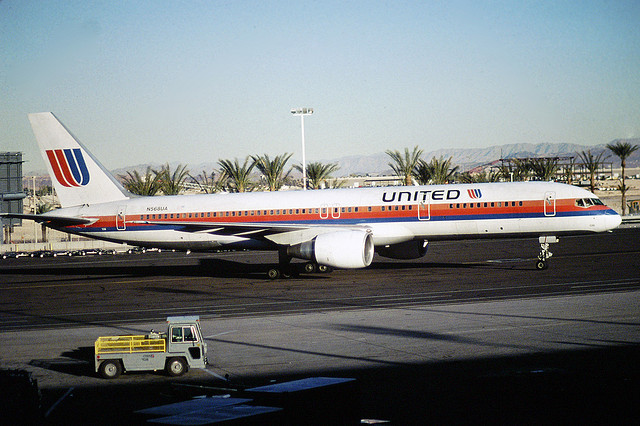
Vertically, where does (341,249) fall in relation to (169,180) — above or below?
below

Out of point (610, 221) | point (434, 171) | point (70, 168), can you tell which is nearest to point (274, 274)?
point (70, 168)

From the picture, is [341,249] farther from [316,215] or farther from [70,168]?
[70,168]

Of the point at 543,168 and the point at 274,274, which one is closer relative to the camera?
the point at 274,274

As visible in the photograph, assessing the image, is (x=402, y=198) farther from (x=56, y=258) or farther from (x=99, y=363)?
(x=56, y=258)

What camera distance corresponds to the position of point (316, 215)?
1612 inches

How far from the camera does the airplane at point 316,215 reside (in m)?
37.6

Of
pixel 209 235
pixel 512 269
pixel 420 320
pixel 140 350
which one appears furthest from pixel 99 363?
pixel 512 269

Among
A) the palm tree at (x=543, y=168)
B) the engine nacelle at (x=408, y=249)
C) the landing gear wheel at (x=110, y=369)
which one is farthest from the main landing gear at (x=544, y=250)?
the palm tree at (x=543, y=168)

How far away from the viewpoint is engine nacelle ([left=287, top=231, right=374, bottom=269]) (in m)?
36.3

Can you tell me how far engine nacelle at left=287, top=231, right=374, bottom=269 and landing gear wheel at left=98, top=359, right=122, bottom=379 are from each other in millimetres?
19919

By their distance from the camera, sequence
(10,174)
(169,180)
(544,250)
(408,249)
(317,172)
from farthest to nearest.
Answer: (317,172), (169,180), (10,174), (408,249), (544,250)

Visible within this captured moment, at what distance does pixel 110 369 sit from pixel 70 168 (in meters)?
30.7

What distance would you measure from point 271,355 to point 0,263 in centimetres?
5001

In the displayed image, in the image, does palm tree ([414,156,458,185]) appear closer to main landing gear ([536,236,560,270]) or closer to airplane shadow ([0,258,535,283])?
airplane shadow ([0,258,535,283])
